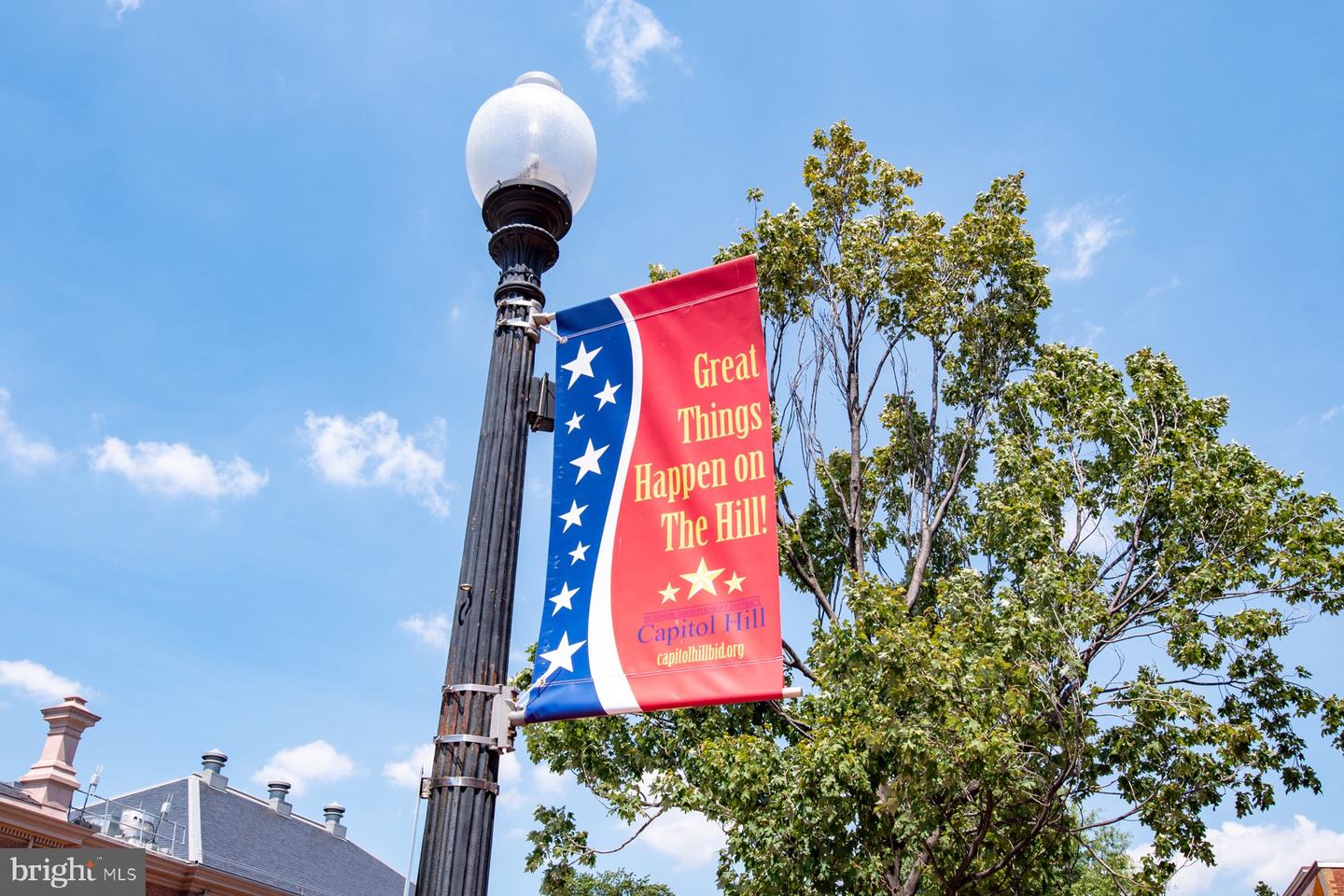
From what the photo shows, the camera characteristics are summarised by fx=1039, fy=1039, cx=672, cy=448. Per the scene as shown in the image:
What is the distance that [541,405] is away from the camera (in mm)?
4617

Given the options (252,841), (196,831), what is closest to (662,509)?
(196,831)

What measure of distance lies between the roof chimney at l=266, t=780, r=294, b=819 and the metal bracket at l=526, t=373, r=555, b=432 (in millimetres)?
33480

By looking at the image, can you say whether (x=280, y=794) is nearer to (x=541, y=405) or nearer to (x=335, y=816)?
(x=335, y=816)

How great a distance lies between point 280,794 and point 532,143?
1352 inches

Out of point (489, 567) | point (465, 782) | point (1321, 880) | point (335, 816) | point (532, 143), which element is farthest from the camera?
point (335, 816)

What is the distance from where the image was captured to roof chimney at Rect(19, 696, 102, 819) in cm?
2277


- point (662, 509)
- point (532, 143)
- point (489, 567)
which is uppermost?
point (532, 143)

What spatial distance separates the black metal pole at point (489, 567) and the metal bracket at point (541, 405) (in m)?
0.06

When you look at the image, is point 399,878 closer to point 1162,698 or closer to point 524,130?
point 1162,698

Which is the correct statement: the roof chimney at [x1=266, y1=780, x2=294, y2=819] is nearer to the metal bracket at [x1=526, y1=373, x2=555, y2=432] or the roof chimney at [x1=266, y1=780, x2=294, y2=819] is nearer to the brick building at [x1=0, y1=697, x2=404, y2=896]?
the brick building at [x1=0, y1=697, x2=404, y2=896]

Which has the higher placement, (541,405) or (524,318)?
(524,318)

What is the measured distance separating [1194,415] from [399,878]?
31.2 metres

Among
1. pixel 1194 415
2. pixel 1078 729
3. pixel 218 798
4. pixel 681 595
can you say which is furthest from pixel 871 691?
pixel 218 798

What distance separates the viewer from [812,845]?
1239cm
